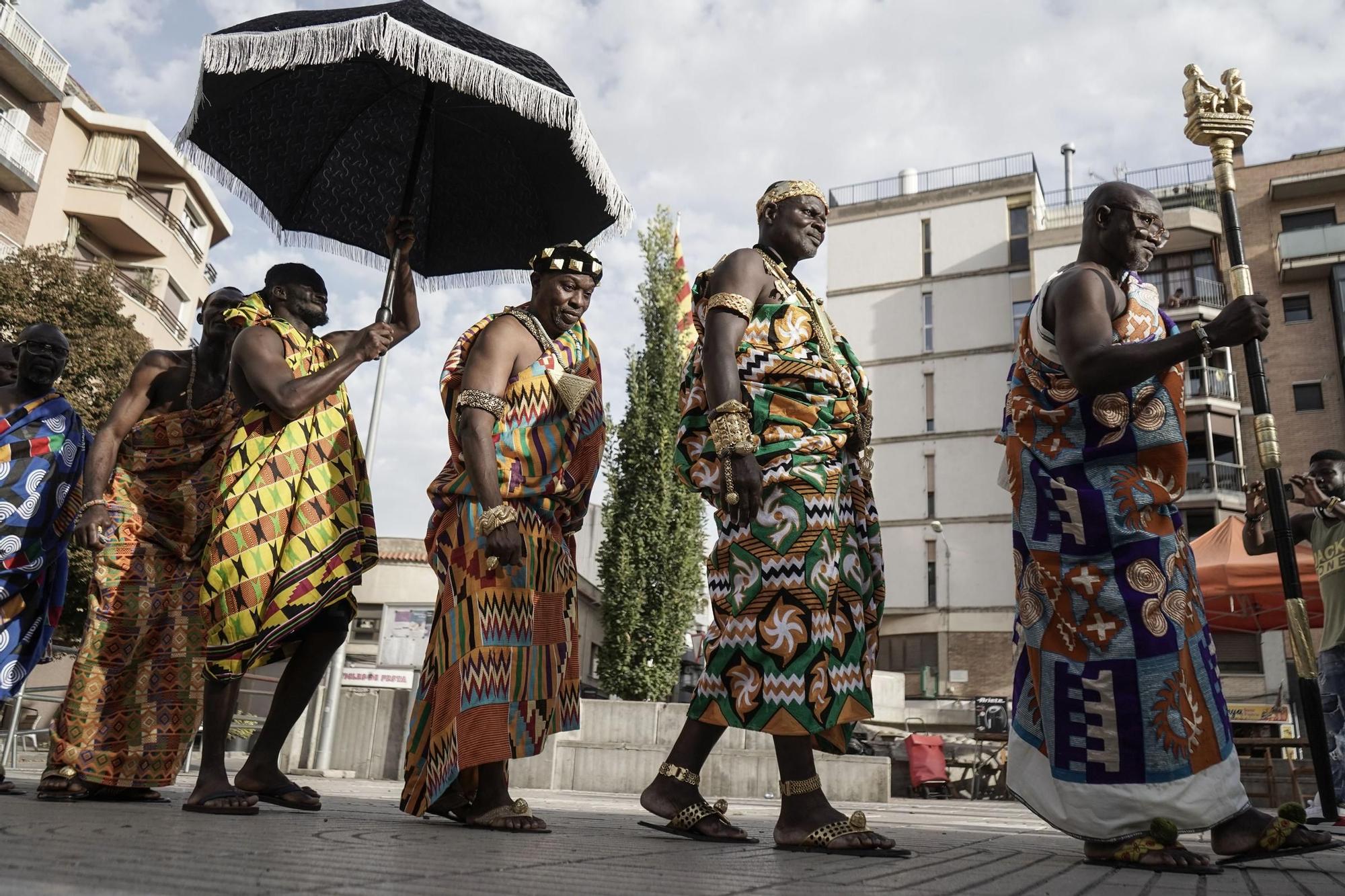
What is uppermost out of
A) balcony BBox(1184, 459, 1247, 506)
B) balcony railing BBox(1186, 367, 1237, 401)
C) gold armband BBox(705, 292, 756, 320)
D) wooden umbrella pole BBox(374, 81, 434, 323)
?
balcony railing BBox(1186, 367, 1237, 401)

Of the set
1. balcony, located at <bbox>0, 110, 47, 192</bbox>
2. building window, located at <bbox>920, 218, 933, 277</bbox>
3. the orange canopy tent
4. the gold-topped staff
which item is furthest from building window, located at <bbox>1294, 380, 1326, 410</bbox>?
balcony, located at <bbox>0, 110, 47, 192</bbox>

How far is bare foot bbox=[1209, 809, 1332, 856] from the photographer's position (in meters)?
2.88

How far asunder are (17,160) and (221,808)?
92.8ft

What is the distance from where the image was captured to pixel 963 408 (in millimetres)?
39344

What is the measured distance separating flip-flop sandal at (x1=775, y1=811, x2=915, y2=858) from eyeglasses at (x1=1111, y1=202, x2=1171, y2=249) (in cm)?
204

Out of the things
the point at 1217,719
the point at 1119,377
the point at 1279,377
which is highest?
the point at 1279,377

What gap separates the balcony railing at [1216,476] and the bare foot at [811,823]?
113 feet

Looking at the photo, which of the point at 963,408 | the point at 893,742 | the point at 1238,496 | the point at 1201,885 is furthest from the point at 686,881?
the point at 963,408

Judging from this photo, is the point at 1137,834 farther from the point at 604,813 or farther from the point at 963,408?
the point at 963,408

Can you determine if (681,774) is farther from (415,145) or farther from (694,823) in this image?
(415,145)

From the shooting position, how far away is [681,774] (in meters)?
3.51

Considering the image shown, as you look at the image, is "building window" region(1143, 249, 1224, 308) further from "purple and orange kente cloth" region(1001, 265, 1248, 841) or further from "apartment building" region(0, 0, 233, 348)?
"purple and orange kente cloth" region(1001, 265, 1248, 841)

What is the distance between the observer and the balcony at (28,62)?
26.0m

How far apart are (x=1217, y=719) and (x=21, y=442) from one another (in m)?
4.80
